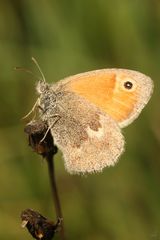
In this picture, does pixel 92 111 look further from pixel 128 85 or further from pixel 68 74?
pixel 68 74

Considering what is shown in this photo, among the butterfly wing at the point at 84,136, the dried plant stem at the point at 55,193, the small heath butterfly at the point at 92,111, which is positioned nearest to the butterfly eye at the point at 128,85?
the small heath butterfly at the point at 92,111

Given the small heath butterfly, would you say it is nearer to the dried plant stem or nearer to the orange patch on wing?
the orange patch on wing

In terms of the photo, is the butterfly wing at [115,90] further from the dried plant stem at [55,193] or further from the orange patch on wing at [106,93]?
the dried plant stem at [55,193]

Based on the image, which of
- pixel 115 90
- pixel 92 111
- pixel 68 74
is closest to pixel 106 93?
pixel 115 90

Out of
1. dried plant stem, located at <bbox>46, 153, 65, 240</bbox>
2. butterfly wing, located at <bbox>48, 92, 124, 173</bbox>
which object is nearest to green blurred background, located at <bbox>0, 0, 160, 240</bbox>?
butterfly wing, located at <bbox>48, 92, 124, 173</bbox>

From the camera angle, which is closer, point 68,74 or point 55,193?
point 55,193

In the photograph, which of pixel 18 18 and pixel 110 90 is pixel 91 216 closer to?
pixel 110 90
